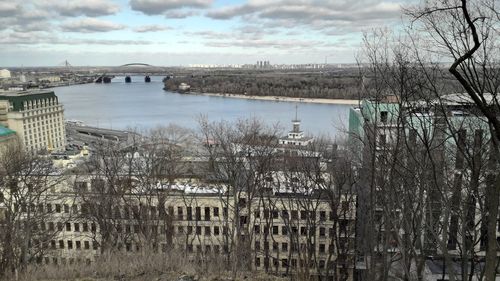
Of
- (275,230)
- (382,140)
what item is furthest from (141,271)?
(275,230)

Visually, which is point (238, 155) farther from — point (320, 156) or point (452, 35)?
point (452, 35)

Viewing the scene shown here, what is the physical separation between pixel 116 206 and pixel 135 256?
300cm

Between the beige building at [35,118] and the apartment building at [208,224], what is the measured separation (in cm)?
2090

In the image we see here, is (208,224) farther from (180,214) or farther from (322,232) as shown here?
(322,232)

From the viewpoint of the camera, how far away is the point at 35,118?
3191 centimetres

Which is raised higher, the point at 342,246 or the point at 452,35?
the point at 452,35

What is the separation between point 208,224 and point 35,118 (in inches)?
1051

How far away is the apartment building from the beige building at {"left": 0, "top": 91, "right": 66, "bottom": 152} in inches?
823

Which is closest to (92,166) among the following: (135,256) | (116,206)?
(116,206)

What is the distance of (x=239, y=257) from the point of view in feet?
21.5

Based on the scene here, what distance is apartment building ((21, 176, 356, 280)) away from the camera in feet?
25.3

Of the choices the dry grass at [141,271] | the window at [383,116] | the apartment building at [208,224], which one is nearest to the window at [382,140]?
the window at [383,116]

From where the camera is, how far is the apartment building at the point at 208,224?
304 inches

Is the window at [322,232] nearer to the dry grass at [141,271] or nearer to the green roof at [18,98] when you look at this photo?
the dry grass at [141,271]
